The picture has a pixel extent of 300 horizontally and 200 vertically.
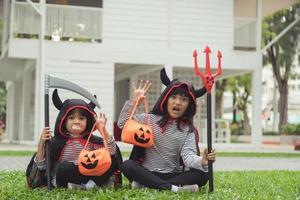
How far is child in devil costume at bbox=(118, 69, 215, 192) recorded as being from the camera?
491 cm

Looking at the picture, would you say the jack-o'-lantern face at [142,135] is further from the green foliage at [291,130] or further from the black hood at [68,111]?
the green foliage at [291,130]

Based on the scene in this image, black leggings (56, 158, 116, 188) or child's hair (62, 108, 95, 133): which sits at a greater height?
child's hair (62, 108, 95, 133)

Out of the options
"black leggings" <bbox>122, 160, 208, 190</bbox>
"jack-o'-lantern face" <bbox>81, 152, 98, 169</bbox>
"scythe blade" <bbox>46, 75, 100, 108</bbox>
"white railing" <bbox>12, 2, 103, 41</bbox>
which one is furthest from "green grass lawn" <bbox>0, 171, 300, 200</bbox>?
"white railing" <bbox>12, 2, 103, 41</bbox>

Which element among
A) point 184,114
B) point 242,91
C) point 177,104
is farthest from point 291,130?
point 177,104

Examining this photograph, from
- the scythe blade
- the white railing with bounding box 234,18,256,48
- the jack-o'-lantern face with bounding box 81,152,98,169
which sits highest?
the white railing with bounding box 234,18,256,48

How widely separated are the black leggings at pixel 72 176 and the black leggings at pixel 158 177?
152mm

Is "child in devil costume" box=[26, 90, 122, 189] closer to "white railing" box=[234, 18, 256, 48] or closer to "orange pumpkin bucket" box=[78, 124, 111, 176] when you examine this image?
"orange pumpkin bucket" box=[78, 124, 111, 176]

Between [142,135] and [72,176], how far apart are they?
70 centimetres

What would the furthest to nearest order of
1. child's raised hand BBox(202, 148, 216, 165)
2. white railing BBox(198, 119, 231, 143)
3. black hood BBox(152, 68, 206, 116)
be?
1. white railing BBox(198, 119, 231, 143)
2. black hood BBox(152, 68, 206, 116)
3. child's raised hand BBox(202, 148, 216, 165)

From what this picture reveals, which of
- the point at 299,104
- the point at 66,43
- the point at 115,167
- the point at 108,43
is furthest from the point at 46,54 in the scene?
the point at 299,104

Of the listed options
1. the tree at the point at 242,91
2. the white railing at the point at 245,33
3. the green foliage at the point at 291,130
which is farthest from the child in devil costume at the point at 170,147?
the tree at the point at 242,91

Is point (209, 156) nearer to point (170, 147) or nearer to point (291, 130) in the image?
point (170, 147)

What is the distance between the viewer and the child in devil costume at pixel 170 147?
491cm

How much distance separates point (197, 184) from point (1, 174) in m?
2.99
